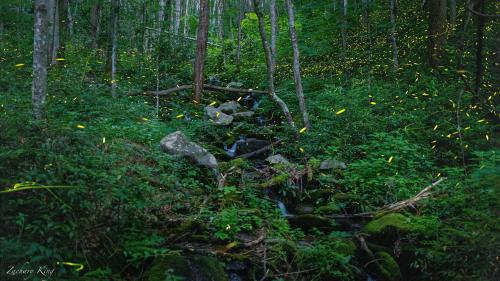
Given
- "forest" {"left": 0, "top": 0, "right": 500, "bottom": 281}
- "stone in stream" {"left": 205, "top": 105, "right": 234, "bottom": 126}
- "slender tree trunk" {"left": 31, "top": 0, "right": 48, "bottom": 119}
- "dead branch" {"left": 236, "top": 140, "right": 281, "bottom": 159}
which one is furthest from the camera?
"stone in stream" {"left": 205, "top": 105, "right": 234, "bottom": 126}

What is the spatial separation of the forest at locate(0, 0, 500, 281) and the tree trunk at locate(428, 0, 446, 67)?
0.04m

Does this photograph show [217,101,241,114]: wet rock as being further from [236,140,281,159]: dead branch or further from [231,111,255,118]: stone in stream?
[236,140,281,159]: dead branch

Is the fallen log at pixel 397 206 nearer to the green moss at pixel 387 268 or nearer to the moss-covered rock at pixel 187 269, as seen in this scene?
the green moss at pixel 387 268

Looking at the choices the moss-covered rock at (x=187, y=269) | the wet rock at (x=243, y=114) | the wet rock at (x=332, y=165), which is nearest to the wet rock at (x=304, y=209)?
the wet rock at (x=332, y=165)

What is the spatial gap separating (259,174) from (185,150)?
2.02 m

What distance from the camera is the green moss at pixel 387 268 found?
558 centimetres

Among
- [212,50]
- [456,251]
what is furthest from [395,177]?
[212,50]

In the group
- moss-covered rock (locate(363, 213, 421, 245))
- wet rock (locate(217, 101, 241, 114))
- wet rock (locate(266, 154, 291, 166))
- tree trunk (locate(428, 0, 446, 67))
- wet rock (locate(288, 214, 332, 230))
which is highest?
tree trunk (locate(428, 0, 446, 67))

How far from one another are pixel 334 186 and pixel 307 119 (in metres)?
3.37

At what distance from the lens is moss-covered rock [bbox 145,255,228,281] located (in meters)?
4.31

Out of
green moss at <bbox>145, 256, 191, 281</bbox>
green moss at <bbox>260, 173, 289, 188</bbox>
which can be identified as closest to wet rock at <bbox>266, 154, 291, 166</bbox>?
green moss at <bbox>260, 173, 289, 188</bbox>

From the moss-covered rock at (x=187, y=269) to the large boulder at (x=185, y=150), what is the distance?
302 cm
